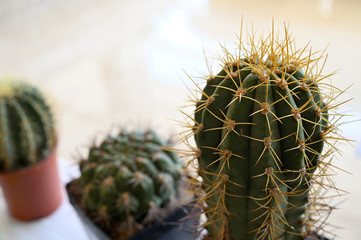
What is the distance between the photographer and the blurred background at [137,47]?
1660 millimetres

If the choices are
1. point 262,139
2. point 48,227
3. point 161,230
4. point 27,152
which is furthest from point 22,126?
point 262,139

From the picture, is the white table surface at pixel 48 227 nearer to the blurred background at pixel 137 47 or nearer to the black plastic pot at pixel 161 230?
the black plastic pot at pixel 161 230

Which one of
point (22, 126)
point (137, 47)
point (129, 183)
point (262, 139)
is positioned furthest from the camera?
point (137, 47)

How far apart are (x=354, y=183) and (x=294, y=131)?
0.90 metres

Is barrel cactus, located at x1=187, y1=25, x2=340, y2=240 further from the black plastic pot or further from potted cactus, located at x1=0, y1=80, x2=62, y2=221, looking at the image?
potted cactus, located at x1=0, y1=80, x2=62, y2=221

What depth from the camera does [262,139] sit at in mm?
413

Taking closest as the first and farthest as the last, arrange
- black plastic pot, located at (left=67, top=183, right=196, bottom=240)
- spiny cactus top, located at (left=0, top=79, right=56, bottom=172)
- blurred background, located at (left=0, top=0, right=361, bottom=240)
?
black plastic pot, located at (left=67, top=183, right=196, bottom=240) → spiny cactus top, located at (left=0, top=79, right=56, bottom=172) → blurred background, located at (left=0, top=0, right=361, bottom=240)

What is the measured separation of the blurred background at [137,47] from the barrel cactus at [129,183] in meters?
0.69

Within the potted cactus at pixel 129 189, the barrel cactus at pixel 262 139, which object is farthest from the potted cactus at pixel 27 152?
the barrel cactus at pixel 262 139

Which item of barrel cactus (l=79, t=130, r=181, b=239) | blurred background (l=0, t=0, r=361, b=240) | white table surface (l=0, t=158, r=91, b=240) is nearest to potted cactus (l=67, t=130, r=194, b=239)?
barrel cactus (l=79, t=130, r=181, b=239)

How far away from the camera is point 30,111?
904 millimetres

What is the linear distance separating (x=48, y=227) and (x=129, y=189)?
1.00 ft

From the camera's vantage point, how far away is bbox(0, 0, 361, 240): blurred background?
1660 millimetres

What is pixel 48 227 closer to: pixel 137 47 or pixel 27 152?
pixel 27 152
